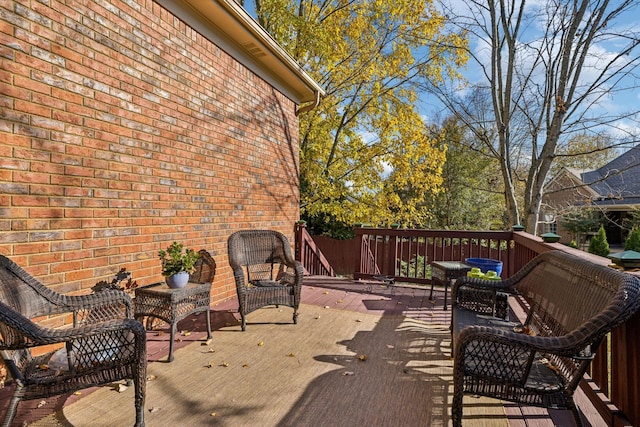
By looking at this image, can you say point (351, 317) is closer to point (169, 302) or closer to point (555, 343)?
point (169, 302)

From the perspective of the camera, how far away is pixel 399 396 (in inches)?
85.8

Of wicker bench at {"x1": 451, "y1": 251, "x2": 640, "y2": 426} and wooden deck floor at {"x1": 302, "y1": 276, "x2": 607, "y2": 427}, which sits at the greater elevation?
wicker bench at {"x1": 451, "y1": 251, "x2": 640, "y2": 426}

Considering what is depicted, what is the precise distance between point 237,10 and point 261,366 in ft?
11.7

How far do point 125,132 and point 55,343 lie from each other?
6.09ft

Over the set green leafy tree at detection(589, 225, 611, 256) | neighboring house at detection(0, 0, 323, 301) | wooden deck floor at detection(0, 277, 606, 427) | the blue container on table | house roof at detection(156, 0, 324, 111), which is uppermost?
house roof at detection(156, 0, 324, 111)

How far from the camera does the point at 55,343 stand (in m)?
1.51

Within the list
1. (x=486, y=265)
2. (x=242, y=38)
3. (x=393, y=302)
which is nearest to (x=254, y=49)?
(x=242, y=38)

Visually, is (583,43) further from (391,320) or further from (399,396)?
(399,396)

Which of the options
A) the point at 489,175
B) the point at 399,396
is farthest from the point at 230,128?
the point at 489,175

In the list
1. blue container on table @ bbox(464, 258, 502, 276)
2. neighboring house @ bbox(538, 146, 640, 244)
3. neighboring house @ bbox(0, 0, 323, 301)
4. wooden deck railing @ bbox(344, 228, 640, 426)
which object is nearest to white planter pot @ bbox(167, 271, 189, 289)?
neighboring house @ bbox(0, 0, 323, 301)

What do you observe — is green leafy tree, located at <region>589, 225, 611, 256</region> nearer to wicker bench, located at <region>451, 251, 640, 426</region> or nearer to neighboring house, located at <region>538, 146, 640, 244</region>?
neighboring house, located at <region>538, 146, 640, 244</region>

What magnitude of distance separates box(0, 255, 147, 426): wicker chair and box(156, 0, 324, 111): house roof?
279 centimetres

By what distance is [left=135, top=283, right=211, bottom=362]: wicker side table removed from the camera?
2.62m

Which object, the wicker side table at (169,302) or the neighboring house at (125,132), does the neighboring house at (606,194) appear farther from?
the wicker side table at (169,302)
